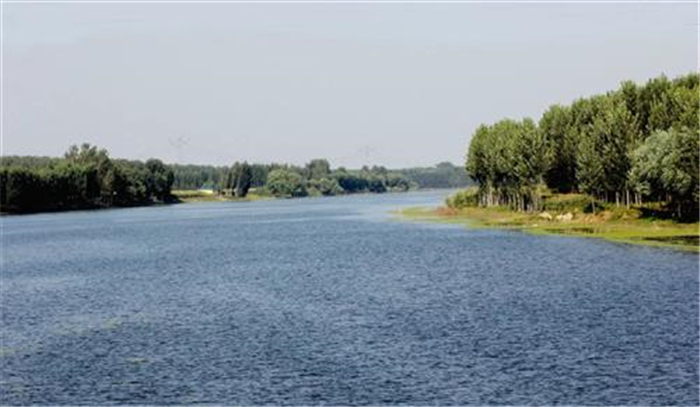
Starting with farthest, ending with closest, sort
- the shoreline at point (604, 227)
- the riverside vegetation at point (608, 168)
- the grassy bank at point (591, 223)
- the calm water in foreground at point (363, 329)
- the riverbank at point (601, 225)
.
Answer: the riverside vegetation at point (608, 168), the grassy bank at point (591, 223), the riverbank at point (601, 225), the shoreline at point (604, 227), the calm water in foreground at point (363, 329)

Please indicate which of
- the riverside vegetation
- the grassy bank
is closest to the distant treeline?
the riverside vegetation

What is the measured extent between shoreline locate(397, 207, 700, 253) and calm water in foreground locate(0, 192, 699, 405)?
5872mm

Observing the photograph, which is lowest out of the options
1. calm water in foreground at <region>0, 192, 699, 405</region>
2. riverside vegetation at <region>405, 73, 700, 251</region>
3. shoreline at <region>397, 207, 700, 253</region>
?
calm water in foreground at <region>0, 192, 699, 405</region>

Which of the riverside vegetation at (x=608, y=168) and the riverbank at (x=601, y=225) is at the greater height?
the riverside vegetation at (x=608, y=168)

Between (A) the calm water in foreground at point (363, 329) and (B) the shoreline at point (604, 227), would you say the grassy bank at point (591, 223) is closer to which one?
(B) the shoreline at point (604, 227)

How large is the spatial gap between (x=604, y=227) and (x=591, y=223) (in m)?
9.42

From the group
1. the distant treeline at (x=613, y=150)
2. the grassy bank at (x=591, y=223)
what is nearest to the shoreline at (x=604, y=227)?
the grassy bank at (x=591, y=223)

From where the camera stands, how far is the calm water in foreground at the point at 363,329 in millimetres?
38188

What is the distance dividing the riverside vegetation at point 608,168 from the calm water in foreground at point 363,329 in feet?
64.2

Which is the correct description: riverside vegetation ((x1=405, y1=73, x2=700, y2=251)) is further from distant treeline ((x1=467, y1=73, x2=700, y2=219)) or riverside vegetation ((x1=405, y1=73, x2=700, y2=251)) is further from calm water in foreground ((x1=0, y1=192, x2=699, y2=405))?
calm water in foreground ((x1=0, y1=192, x2=699, y2=405))

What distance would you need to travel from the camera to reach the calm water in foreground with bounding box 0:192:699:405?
125 ft

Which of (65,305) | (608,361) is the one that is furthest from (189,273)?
(608,361)

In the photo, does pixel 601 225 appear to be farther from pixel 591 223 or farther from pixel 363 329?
pixel 363 329

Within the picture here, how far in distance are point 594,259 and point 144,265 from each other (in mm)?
51566
